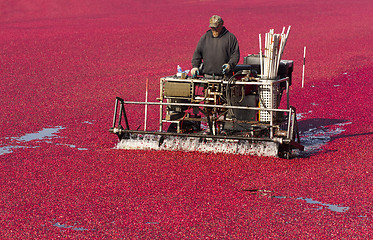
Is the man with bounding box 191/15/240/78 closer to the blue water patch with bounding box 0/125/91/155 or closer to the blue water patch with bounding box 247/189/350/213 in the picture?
the blue water patch with bounding box 0/125/91/155

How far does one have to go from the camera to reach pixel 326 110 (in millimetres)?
15852

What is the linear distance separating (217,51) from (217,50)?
0.02 meters

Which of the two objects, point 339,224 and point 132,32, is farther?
point 132,32

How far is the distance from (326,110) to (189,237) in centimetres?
930

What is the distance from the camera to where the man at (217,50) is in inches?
475

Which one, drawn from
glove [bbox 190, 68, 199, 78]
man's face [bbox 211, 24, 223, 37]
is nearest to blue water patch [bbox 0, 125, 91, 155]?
glove [bbox 190, 68, 199, 78]

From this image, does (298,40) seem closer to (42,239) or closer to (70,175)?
Result: (70,175)

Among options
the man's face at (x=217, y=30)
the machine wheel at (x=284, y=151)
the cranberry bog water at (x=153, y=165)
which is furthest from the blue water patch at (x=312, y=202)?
the man's face at (x=217, y=30)

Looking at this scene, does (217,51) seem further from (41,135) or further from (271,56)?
(41,135)

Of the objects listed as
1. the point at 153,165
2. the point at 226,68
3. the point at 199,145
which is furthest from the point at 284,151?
the point at 153,165

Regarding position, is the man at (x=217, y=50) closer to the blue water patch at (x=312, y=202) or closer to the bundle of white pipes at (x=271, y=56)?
the bundle of white pipes at (x=271, y=56)

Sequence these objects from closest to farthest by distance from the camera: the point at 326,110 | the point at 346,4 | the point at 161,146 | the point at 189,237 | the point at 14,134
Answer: the point at 189,237 → the point at 161,146 → the point at 14,134 → the point at 326,110 → the point at 346,4

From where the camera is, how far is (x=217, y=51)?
39.9ft

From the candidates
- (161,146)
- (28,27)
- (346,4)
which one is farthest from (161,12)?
(161,146)
